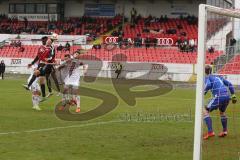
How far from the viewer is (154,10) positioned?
62.7m

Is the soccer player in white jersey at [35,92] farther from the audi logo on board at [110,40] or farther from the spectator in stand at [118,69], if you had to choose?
the audi logo on board at [110,40]

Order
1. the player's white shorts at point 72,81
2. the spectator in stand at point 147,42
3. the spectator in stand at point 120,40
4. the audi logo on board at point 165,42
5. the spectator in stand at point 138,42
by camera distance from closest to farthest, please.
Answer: the player's white shorts at point 72,81 < the spectator in stand at point 147,42 < the audi logo on board at point 165,42 < the spectator in stand at point 120,40 < the spectator in stand at point 138,42

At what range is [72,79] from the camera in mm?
18484

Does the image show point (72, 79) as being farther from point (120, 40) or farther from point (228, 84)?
point (120, 40)

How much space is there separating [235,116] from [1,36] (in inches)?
1797

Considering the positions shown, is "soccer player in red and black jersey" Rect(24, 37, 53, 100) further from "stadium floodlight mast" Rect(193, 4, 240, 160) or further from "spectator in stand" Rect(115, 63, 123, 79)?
"spectator in stand" Rect(115, 63, 123, 79)

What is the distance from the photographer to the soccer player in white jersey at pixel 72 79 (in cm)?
1845

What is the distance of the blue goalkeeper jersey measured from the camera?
13.1 m

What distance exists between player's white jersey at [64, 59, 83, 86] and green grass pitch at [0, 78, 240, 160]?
1.17 meters

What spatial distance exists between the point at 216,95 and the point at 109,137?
287 centimetres

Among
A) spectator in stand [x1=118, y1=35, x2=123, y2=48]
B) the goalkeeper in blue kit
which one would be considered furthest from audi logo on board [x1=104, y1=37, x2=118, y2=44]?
the goalkeeper in blue kit

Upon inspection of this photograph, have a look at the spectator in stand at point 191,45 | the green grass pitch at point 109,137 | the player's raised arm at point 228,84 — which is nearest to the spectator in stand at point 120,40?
the spectator in stand at point 191,45

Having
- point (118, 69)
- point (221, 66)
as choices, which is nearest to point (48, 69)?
point (221, 66)

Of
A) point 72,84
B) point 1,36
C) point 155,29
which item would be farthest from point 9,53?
point 72,84
